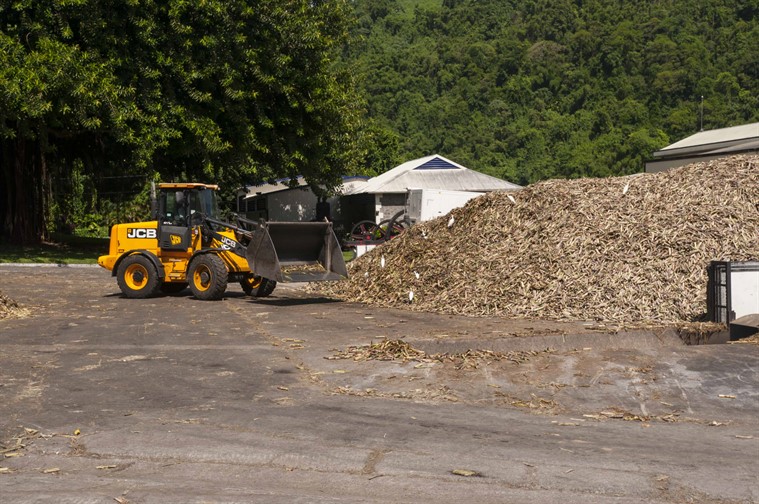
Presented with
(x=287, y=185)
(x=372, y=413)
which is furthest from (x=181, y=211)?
(x=287, y=185)

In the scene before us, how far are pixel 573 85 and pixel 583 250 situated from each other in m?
110

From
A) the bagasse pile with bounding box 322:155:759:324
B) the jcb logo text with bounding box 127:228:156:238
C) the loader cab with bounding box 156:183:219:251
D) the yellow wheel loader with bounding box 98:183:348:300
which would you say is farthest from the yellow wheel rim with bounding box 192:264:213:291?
the bagasse pile with bounding box 322:155:759:324

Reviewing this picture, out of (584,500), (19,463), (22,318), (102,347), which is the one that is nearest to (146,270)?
(22,318)

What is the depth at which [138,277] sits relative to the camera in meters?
19.5

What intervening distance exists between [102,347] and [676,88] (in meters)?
106

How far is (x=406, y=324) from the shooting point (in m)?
14.2

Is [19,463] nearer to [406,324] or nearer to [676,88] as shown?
[406,324]

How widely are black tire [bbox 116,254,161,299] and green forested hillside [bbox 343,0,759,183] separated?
71.5 meters

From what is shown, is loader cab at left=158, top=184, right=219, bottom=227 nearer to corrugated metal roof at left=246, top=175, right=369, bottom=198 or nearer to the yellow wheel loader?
the yellow wheel loader

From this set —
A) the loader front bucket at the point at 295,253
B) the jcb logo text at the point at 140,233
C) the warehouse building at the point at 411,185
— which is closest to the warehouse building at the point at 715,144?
the warehouse building at the point at 411,185

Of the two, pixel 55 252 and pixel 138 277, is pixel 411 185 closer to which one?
pixel 55 252

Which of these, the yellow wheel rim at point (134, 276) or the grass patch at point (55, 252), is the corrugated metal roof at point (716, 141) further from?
the yellow wheel rim at point (134, 276)

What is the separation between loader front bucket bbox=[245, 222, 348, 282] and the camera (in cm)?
1716

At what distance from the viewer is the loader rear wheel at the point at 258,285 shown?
1927cm
